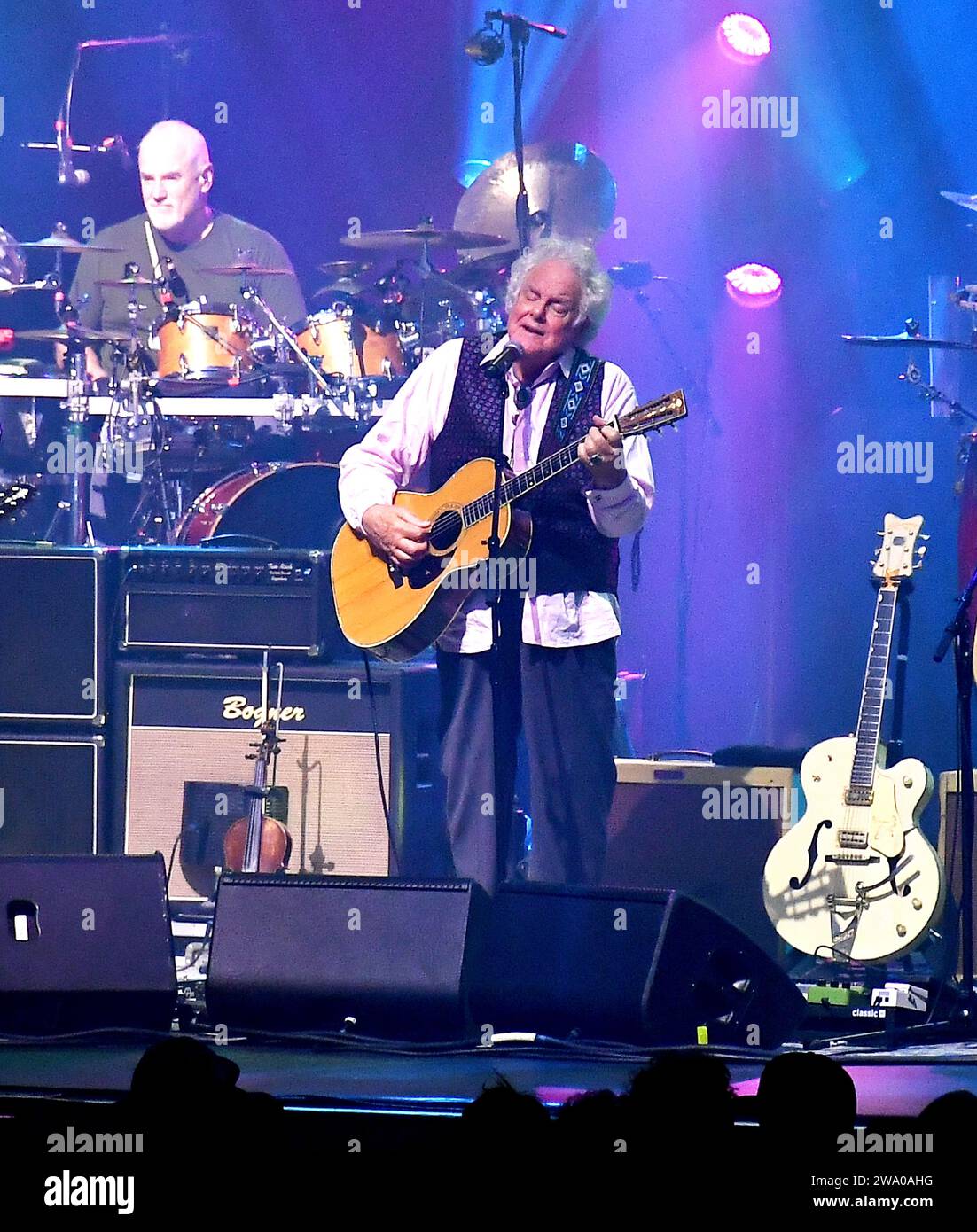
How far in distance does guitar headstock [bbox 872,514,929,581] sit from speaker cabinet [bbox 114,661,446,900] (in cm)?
152

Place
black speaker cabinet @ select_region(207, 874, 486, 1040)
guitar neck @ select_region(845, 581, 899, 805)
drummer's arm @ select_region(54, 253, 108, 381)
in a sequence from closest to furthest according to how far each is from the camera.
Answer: black speaker cabinet @ select_region(207, 874, 486, 1040) < guitar neck @ select_region(845, 581, 899, 805) < drummer's arm @ select_region(54, 253, 108, 381)

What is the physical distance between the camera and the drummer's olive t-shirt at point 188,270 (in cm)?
802

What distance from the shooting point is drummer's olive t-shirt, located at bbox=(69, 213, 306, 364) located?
8023 mm

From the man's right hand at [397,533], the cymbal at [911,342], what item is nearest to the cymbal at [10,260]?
the man's right hand at [397,533]

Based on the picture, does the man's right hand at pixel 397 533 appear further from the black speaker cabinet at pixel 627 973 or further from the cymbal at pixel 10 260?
the cymbal at pixel 10 260

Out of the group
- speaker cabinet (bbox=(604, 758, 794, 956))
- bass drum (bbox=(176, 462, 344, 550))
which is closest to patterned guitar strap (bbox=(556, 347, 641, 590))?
speaker cabinet (bbox=(604, 758, 794, 956))

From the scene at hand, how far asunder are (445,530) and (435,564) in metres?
0.09

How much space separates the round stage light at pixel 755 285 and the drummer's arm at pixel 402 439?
339 centimetres

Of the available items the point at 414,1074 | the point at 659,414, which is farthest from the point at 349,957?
the point at 659,414

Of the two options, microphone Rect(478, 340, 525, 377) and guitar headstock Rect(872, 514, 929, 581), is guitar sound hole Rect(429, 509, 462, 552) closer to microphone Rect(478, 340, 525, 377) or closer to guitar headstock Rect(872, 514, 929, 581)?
microphone Rect(478, 340, 525, 377)

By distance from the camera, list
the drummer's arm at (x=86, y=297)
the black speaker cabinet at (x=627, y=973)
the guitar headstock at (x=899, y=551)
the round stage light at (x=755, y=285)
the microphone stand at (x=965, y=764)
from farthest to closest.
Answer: the round stage light at (x=755, y=285), the drummer's arm at (x=86, y=297), the guitar headstock at (x=899, y=551), the microphone stand at (x=965, y=764), the black speaker cabinet at (x=627, y=973)

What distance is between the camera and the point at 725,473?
8211 mm

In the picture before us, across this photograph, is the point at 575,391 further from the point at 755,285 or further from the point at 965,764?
the point at 755,285
